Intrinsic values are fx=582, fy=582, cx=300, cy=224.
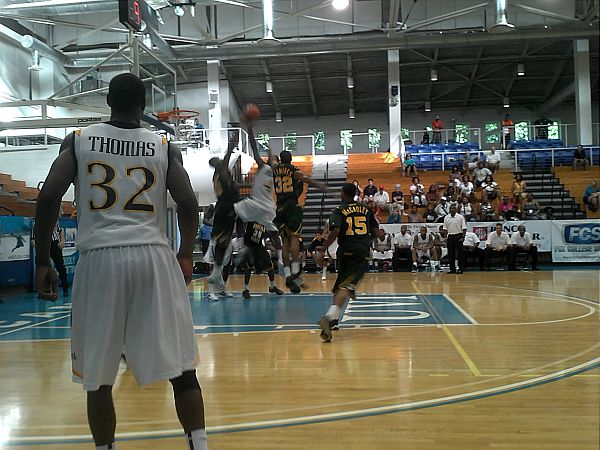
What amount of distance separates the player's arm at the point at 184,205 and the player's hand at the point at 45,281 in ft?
1.76

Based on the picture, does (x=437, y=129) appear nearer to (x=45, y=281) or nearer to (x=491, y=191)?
(x=491, y=191)

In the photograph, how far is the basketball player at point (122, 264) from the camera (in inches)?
89.5

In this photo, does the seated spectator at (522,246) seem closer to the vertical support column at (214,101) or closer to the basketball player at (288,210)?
the basketball player at (288,210)

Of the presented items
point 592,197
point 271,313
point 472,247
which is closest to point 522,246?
point 472,247

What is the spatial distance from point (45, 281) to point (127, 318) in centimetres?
43

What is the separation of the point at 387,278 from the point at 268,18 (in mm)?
9576

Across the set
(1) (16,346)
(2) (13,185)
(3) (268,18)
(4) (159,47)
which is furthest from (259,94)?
(1) (16,346)

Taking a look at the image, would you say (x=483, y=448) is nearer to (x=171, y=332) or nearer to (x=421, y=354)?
(x=171, y=332)

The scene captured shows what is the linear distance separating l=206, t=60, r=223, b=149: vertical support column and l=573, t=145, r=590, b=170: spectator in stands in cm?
1343

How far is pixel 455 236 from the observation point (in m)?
14.6

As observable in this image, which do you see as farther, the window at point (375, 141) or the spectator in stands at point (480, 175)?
the window at point (375, 141)

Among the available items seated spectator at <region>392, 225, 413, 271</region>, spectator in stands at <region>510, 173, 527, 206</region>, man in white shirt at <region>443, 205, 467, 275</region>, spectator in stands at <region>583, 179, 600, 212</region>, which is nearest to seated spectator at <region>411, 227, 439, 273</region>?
seated spectator at <region>392, 225, 413, 271</region>

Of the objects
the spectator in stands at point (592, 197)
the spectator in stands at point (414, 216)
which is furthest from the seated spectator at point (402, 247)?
the spectator in stands at point (592, 197)

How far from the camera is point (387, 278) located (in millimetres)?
13305
